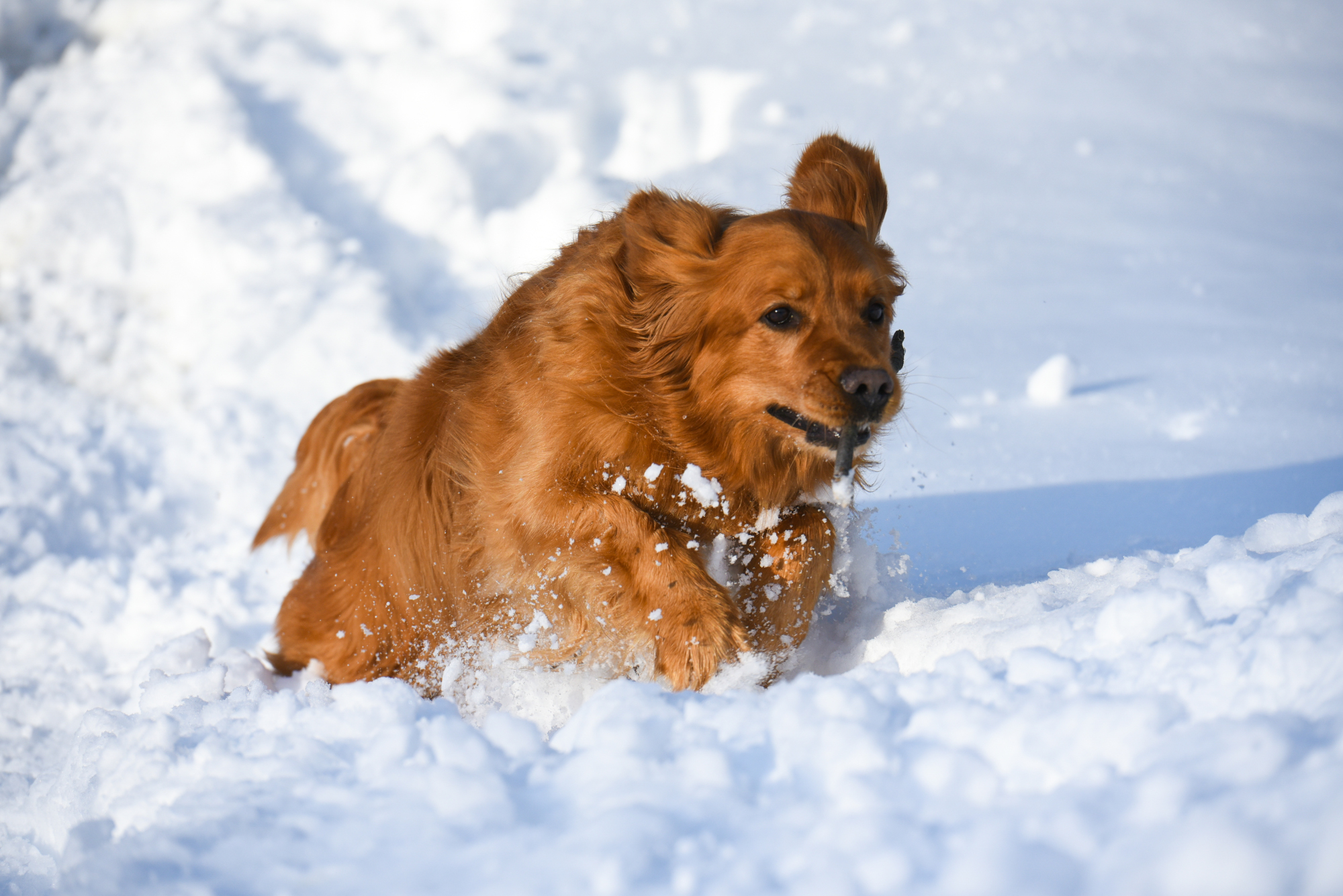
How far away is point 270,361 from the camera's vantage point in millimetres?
4961

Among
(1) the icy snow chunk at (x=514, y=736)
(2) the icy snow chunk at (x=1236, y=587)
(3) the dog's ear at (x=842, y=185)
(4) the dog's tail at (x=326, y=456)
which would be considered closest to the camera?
(1) the icy snow chunk at (x=514, y=736)

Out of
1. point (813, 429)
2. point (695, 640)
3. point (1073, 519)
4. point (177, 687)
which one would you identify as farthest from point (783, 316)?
point (1073, 519)

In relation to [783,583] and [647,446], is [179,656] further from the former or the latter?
[783,583]

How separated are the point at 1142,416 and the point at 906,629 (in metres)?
2.45

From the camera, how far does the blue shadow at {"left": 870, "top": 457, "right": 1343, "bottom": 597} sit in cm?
320

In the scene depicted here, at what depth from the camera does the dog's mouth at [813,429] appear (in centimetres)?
217

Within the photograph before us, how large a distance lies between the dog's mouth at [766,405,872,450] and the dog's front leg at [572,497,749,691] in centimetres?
39

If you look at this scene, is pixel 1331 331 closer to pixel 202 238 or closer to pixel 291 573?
pixel 291 573

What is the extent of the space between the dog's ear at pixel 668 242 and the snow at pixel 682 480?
0.50 meters

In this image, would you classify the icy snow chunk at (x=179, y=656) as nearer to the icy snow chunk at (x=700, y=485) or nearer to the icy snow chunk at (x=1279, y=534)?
the icy snow chunk at (x=700, y=485)

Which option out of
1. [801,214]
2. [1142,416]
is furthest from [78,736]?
[1142,416]

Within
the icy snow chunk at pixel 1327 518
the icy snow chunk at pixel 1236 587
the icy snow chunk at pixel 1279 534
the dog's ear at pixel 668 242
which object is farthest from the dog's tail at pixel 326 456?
the icy snow chunk at pixel 1327 518

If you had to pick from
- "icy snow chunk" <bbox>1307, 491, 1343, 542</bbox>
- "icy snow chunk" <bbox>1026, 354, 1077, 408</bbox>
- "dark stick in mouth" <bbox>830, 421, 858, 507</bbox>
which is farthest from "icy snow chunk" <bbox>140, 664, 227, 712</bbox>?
"icy snow chunk" <bbox>1026, 354, 1077, 408</bbox>

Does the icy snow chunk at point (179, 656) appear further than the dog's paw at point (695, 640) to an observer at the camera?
Yes
